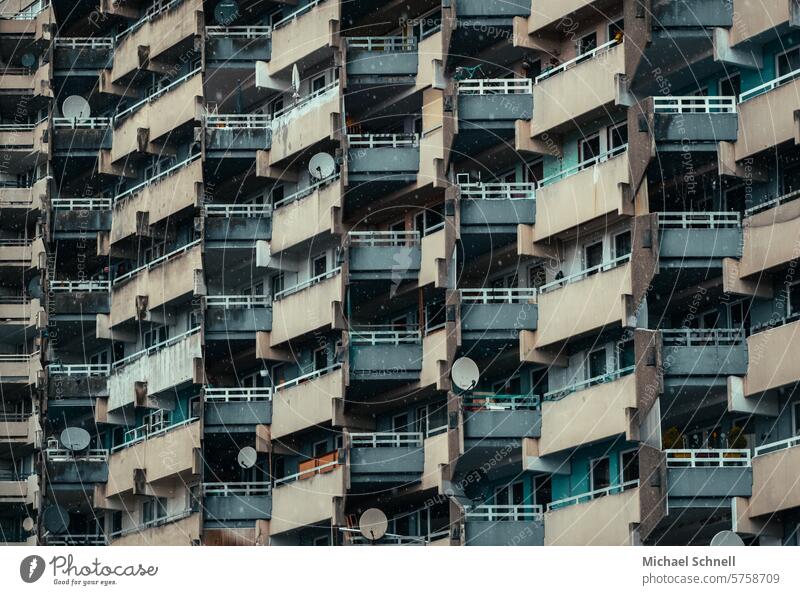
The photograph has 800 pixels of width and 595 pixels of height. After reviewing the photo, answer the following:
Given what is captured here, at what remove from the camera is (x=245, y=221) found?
8600cm

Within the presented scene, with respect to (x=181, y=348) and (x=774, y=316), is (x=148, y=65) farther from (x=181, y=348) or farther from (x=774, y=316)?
(x=774, y=316)

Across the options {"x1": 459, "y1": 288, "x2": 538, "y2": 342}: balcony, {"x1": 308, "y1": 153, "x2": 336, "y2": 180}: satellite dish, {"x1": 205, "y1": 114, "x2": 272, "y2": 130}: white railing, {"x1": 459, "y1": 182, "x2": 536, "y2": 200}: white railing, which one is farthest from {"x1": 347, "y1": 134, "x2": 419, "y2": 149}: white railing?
{"x1": 459, "y1": 288, "x2": 538, "y2": 342}: balcony

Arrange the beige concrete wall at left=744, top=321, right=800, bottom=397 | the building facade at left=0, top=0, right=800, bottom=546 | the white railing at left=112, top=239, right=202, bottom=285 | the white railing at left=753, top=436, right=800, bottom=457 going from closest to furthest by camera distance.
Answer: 1. the white railing at left=753, top=436, right=800, bottom=457
2. the beige concrete wall at left=744, top=321, right=800, bottom=397
3. the building facade at left=0, top=0, right=800, bottom=546
4. the white railing at left=112, top=239, right=202, bottom=285

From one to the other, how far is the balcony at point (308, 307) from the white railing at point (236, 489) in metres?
4.77

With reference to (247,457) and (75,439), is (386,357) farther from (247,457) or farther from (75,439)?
(75,439)

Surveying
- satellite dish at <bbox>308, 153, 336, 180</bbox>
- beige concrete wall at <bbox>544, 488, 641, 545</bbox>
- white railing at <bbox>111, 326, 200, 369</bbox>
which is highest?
satellite dish at <bbox>308, 153, 336, 180</bbox>

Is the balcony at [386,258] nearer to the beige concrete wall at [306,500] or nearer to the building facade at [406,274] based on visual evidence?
the building facade at [406,274]

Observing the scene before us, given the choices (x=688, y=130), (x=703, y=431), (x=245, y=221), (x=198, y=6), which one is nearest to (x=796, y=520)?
(x=703, y=431)

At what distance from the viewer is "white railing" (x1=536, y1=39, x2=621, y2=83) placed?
72.8 metres

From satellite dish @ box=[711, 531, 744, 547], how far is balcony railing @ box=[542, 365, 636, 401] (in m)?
5.66

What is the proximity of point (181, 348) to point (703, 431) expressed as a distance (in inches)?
923

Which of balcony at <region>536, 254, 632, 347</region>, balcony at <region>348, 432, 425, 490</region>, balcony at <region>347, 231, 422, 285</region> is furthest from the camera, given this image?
balcony at <region>347, 231, 422, 285</region>

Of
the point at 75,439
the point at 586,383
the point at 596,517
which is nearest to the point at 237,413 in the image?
the point at 75,439

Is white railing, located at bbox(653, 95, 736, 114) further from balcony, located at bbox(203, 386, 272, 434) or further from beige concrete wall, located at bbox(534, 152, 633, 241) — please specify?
balcony, located at bbox(203, 386, 272, 434)
